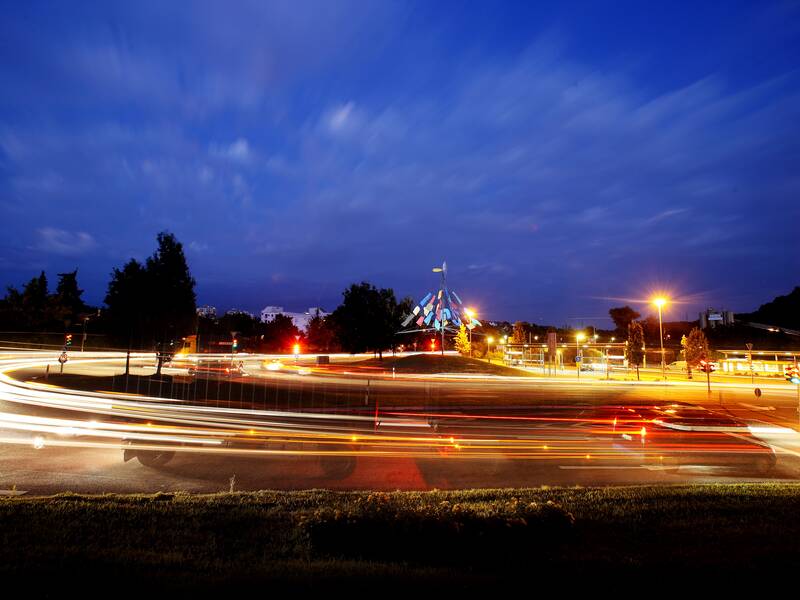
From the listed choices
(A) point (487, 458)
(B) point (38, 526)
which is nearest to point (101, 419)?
(B) point (38, 526)

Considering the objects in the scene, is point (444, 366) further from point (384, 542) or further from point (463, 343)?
point (384, 542)

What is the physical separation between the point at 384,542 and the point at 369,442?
25.2 ft

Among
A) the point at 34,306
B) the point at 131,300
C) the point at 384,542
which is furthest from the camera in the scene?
the point at 34,306

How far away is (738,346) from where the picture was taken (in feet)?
218

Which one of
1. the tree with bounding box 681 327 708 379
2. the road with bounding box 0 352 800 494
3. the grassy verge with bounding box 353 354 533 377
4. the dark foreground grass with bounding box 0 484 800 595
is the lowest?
the road with bounding box 0 352 800 494

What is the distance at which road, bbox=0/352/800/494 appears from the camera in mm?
9961

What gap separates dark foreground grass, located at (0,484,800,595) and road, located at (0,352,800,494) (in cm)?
221

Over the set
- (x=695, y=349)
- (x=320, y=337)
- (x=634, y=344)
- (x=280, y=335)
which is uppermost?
(x=280, y=335)

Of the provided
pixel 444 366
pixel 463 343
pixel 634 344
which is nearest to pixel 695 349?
pixel 634 344

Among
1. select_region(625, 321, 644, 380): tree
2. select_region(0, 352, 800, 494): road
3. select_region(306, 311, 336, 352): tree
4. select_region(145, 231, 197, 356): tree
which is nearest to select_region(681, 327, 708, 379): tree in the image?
select_region(625, 321, 644, 380): tree

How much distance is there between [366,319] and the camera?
4728 centimetres

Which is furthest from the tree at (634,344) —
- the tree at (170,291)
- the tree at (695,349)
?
the tree at (170,291)

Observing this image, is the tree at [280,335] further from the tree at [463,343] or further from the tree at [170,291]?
the tree at [170,291]

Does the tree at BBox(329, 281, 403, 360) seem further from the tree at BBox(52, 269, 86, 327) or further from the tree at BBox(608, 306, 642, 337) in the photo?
the tree at BBox(608, 306, 642, 337)
